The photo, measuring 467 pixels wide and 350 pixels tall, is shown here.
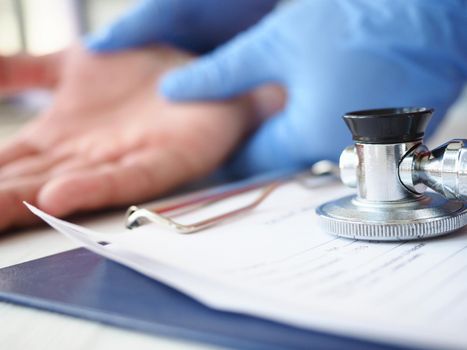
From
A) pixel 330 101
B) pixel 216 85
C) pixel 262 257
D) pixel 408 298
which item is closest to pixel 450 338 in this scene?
pixel 408 298

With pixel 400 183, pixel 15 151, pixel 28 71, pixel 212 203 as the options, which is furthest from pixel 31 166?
pixel 400 183

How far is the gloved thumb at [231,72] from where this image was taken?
0.81 metres

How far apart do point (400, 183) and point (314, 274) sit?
0.12 meters

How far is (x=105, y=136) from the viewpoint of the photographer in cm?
91

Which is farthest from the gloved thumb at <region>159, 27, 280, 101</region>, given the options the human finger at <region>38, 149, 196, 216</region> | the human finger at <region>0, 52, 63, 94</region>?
the human finger at <region>0, 52, 63, 94</region>

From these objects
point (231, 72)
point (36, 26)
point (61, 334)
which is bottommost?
point (61, 334)

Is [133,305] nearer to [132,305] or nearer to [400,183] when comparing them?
[132,305]

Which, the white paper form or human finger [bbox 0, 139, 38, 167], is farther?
human finger [bbox 0, 139, 38, 167]

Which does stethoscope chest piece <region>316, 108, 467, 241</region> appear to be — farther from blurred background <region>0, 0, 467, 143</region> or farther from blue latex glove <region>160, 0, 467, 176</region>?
blurred background <region>0, 0, 467, 143</region>

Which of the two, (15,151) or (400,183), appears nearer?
(400,183)

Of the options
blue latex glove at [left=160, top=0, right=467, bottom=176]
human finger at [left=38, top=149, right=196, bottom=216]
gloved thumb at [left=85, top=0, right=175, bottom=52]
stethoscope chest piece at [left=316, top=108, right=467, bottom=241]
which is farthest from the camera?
gloved thumb at [left=85, top=0, right=175, bottom=52]

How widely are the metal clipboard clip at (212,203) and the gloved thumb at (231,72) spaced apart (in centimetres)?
16

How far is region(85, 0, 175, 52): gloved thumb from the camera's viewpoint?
100 cm

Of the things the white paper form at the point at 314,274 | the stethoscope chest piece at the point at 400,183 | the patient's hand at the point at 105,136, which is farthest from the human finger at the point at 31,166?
the stethoscope chest piece at the point at 400,183
